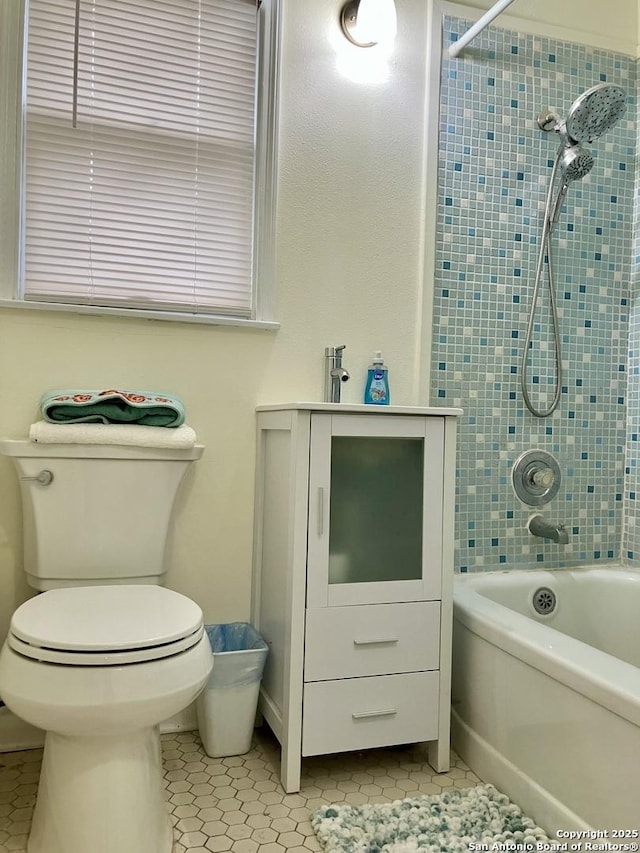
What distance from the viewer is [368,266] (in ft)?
6.57

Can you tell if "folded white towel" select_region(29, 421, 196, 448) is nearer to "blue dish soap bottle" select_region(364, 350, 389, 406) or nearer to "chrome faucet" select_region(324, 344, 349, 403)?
"chrome faucet" select_region(324, 344, 349, 403)

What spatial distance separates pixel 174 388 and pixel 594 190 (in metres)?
1.56

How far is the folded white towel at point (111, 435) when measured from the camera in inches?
60.6

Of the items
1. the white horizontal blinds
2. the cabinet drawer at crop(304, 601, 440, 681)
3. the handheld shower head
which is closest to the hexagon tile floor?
the cabinet drawer at crop(304, 601, 440, 681)

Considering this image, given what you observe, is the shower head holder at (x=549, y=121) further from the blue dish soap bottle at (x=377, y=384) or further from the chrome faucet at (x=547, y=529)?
the chrome faucet at (x=547, y=529)

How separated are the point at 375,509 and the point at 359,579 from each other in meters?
0.19

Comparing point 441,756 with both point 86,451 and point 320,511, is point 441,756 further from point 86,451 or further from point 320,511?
point 86,451

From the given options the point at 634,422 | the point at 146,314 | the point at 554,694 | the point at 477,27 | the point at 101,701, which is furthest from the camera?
the point at 634,422

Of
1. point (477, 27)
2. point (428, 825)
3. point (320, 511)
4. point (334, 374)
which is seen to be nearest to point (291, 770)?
point (428, 825)

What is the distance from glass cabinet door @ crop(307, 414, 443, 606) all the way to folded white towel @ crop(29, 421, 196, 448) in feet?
1.17

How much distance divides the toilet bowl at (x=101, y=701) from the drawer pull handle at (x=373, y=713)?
487 millimetres

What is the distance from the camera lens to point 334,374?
6.18 ft

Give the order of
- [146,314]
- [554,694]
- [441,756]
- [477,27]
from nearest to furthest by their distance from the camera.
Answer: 1. [554,694]
2. [441,756]
3. [146,314]
4. [477,27]

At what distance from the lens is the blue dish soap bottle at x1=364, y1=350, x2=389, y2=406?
1939 millimetres
